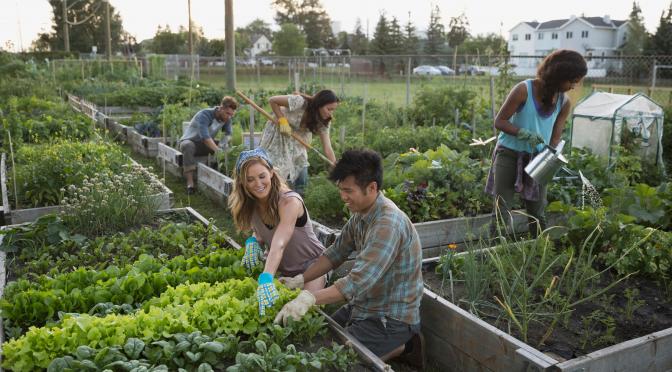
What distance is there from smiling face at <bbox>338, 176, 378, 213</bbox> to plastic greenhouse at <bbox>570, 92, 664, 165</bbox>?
17.7 feet

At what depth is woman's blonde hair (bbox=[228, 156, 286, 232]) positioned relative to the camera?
11.4 feet

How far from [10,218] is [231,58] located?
10867 mm

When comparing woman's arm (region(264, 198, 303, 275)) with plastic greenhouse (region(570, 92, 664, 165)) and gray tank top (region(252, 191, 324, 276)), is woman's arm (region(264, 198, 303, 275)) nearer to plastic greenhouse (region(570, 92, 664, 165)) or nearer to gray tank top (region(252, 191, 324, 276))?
gray tank top (region(252, 191, 324, 276))

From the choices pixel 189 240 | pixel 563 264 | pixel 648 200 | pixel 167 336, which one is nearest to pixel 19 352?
pixel 167 336

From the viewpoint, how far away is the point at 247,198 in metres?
3.56

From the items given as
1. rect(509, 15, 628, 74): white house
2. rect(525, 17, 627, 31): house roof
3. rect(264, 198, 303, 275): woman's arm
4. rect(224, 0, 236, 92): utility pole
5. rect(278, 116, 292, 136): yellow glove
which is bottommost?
rect(264, 198, 303, 275): woman's arm

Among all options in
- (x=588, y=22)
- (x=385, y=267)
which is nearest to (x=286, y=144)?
(x=385, y=267)

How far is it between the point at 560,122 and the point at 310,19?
245 ft

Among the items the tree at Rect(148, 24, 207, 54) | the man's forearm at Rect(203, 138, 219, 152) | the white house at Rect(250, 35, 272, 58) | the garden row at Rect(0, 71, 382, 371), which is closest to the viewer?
the garden row at Rect(0, 71, 382, 371)

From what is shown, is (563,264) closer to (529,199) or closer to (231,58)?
(529,199)

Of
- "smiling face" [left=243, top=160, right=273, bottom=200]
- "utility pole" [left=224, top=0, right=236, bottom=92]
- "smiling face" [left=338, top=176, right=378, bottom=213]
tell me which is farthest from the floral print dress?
"utility pole" [left=224, top=0, right=236, bottom=92]

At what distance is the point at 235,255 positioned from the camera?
3668 millimetres

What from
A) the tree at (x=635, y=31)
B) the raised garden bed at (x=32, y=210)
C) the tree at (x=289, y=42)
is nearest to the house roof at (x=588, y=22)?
the tree at (x=635, y=31)

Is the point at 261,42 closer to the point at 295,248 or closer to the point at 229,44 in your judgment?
the point at 229,44
